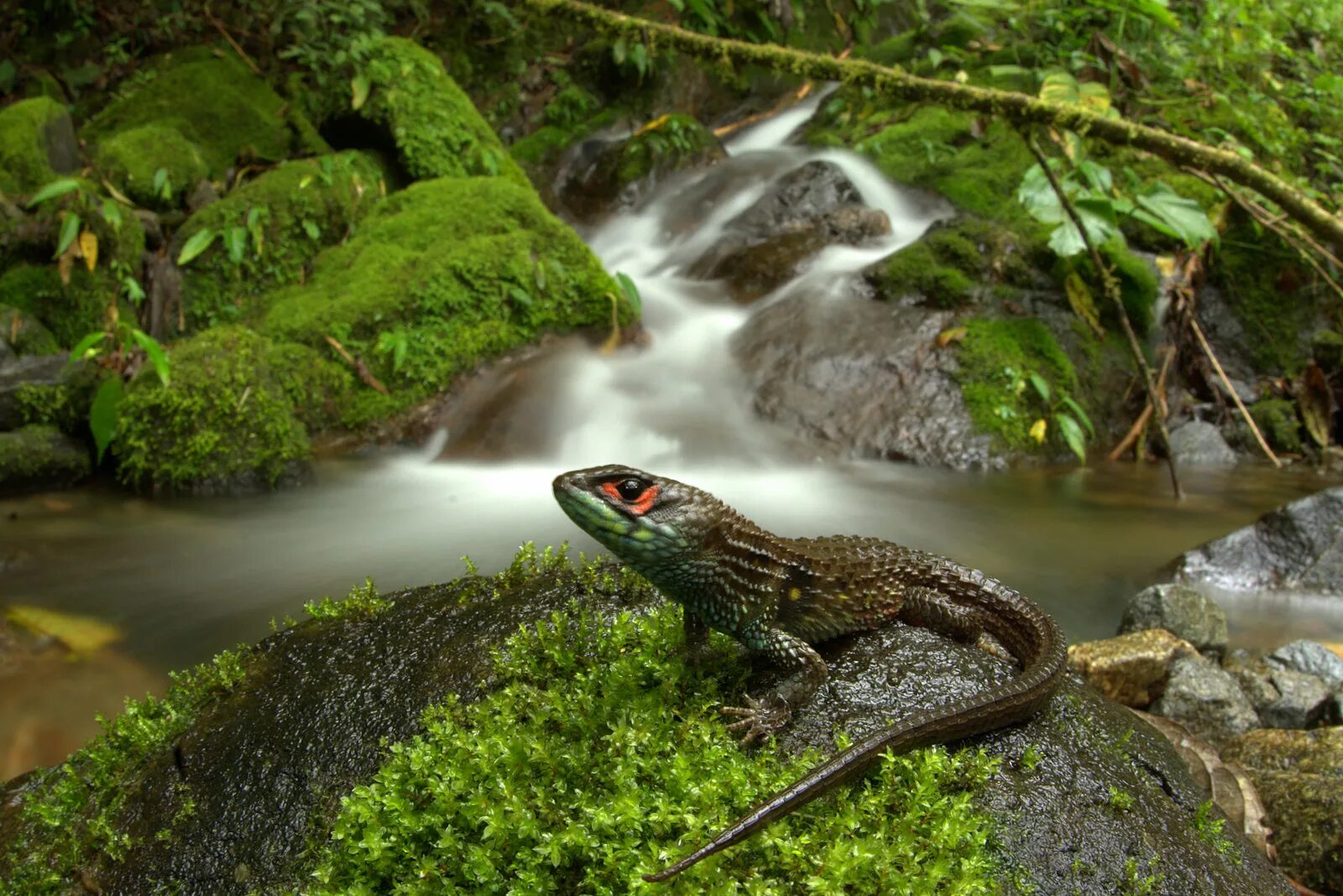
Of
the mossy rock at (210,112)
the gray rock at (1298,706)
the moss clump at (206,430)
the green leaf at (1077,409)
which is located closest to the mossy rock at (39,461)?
the moss clump at (206,430)

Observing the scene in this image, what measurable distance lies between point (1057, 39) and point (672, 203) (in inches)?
254

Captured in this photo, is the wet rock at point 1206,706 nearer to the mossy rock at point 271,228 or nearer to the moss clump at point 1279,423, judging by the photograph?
the moss clump at point 1279,423

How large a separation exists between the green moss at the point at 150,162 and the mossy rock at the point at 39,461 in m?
3.57

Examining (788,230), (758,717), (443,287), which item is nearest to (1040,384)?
(788,230)

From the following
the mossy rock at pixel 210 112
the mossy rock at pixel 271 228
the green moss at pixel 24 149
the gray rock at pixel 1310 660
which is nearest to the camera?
the gray rock at pixel 1310 660

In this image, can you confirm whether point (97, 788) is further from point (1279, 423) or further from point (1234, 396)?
point (1279, 423)

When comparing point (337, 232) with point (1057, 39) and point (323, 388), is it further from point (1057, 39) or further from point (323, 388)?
point (1057, 39)

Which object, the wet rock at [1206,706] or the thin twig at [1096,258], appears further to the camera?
the thin twig at [1096,258]

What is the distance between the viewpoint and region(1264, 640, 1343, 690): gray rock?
5.32 m

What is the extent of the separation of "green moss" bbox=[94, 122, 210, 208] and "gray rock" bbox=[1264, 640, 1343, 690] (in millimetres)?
11414

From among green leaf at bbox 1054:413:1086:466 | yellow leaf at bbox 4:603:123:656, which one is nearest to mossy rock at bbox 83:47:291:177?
yellow leaf at bbox 4:603:123:656

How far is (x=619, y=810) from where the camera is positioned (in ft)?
7.33

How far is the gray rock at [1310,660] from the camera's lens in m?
5.32

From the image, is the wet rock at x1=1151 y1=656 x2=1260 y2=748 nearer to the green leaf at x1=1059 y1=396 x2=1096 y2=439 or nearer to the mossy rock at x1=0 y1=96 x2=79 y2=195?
the green leaf at x1=1059 y1=396 x2=1096 y2=439
